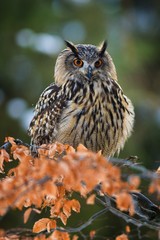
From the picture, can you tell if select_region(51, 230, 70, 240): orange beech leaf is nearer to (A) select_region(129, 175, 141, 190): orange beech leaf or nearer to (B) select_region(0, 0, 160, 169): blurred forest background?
(A) select_region(129, 175, 141, 190): orange beech leaf

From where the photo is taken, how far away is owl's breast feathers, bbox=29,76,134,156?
19.5ft

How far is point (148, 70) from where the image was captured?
14.5 metres

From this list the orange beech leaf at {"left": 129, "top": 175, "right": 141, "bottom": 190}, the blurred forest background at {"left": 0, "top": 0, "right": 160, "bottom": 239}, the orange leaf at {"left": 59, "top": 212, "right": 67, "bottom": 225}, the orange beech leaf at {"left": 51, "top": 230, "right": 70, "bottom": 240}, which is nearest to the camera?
the orange beech leaf at {"left": 129, "top": 175, "right": 141, "bottom": 190}

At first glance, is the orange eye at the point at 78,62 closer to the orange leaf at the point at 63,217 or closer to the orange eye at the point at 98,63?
the orange eye at the point at 98,63

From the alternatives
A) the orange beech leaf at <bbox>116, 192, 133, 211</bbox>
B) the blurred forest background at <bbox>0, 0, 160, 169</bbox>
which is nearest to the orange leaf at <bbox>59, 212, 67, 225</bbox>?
the orange beech leaf at <bbox>116, 192, 133, 211</bbox>

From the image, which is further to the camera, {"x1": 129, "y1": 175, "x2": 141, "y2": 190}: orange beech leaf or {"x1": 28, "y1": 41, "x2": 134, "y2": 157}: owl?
{"x1": 28, "y1": 41, "x2": 134, "y2": 157}: owl

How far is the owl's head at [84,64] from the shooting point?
19.9ft

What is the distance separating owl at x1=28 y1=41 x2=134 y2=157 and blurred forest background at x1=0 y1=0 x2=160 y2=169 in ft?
13.5

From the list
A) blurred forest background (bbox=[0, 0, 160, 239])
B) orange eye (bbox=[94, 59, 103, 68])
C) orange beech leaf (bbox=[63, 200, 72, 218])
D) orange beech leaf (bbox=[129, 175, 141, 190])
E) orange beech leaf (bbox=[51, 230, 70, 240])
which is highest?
blurred forest background (bbox=[0, 0, 160, 239])

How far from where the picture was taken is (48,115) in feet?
20.4

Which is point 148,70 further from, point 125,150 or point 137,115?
point 125,150

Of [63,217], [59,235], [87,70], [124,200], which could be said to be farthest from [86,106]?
[124,200]

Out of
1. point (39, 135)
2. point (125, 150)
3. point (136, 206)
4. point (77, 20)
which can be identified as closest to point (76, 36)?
point (77, 20)

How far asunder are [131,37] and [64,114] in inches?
335
